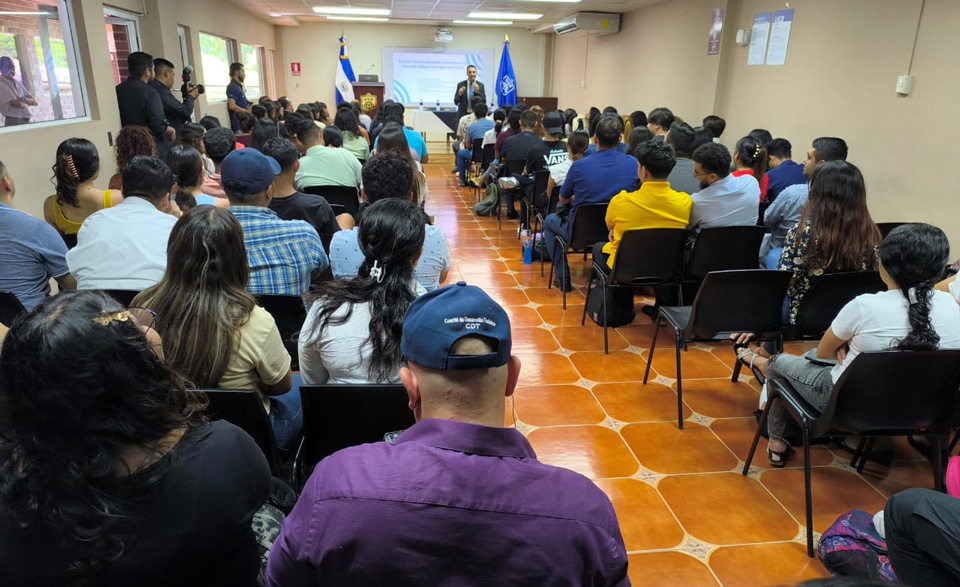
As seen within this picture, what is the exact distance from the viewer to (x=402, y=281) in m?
1.78

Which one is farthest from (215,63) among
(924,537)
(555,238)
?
(924,537)

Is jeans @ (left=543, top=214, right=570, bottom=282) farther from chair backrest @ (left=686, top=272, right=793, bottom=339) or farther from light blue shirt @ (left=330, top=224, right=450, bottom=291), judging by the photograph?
light blue shirt @ (left=330, top=224, right=450, bottom=291)

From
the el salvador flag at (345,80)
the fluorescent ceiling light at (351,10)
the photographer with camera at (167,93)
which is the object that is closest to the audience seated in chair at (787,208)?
the photographer with camera at (167,93)

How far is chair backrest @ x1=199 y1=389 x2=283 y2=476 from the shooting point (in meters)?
1.50

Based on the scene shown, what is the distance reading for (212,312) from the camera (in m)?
1.63

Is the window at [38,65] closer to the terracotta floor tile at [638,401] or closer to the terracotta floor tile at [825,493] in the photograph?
the terracotta floor tile at [638,401]

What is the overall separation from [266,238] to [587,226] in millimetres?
2325

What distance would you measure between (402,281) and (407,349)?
35.5 inches

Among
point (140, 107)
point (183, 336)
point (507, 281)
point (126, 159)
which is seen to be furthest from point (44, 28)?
point (183, 336)

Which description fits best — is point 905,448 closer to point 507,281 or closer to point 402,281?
point 402,281

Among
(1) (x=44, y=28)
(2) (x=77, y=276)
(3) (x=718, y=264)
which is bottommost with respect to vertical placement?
(3) (x=718, y=264)

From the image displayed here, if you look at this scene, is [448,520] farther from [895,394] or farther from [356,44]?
[356,44]

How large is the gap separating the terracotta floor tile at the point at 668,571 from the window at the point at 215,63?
28.0ft

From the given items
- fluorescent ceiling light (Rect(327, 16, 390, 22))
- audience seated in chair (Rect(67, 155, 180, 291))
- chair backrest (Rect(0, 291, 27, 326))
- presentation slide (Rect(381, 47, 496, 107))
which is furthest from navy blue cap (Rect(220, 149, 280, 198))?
presentation slide (Rect(381, 47, 496, 107))
